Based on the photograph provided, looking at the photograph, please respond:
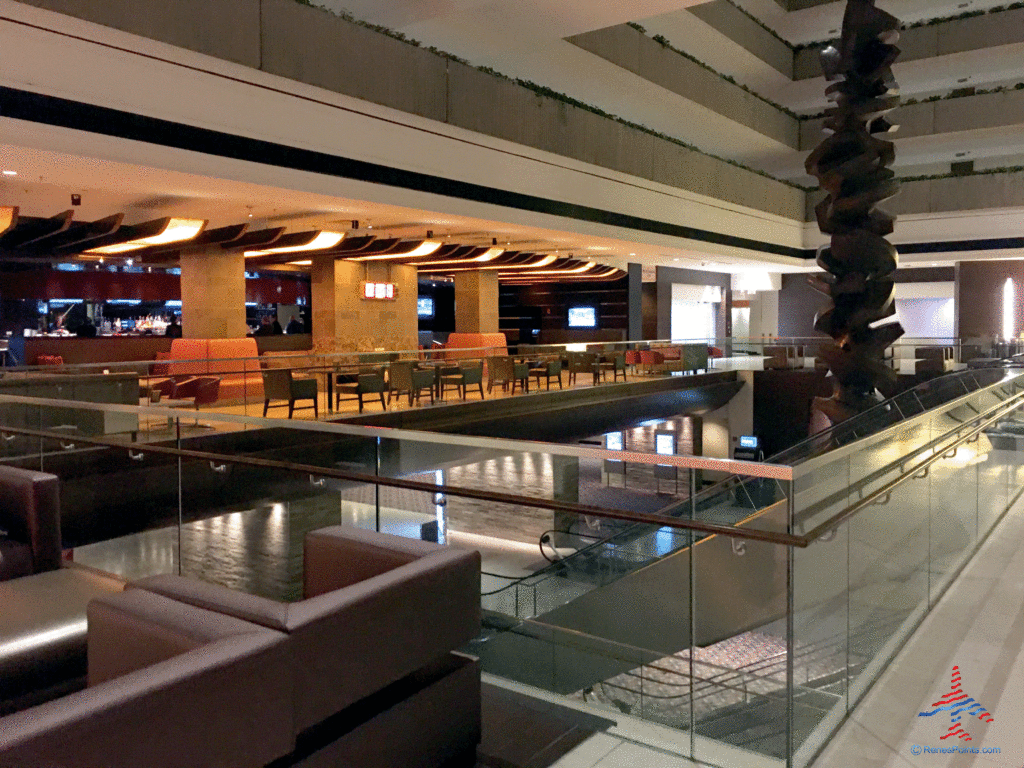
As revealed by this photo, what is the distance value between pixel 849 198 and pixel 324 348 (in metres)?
9.96

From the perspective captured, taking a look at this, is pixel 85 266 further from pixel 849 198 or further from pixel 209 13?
pixel 849 198

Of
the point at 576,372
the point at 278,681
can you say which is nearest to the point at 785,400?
the point at 576,372

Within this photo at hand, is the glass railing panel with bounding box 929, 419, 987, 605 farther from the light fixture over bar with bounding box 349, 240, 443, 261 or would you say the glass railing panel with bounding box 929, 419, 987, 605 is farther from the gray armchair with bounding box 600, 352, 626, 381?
the gray armchair with bounding box 600, 352, 626, 381

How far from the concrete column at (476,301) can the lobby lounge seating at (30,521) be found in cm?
1678

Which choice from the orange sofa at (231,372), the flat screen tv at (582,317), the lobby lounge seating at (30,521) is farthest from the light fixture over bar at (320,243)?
the flat screen tv at (582,317)

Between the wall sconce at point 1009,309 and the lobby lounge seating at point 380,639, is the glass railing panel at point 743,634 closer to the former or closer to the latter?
the lobby lounge seating at point 380,639

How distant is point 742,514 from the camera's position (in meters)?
2.81

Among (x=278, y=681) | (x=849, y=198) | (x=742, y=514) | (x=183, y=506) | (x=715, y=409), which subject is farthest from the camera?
(x=715, y=409)

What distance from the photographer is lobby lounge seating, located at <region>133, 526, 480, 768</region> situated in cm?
198

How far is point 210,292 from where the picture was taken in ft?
42.0

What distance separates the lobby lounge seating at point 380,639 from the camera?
1.98 m

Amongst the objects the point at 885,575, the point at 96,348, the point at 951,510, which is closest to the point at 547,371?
the point at 96,348

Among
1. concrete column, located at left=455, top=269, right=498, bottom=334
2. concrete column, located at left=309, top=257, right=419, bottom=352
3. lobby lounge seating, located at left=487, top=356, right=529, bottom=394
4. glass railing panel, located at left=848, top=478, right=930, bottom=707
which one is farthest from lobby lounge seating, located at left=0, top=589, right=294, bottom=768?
concrete column, located at left=455, top=269, right=498, bottom=334

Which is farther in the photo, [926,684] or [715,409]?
[715,409]
